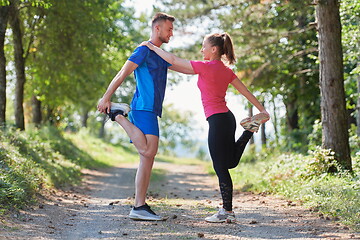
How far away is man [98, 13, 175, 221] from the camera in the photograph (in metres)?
5.90

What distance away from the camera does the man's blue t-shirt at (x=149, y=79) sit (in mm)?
5914

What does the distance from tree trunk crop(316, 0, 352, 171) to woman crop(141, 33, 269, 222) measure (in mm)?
4008

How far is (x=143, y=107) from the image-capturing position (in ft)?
19.4

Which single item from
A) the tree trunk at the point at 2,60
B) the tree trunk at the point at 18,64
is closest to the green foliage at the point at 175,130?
the tree trunk at the point at 18,64

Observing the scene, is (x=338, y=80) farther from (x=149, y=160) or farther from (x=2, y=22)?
(x=2, y=22)

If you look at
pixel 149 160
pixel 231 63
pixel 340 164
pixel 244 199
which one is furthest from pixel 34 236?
pixel 340 164

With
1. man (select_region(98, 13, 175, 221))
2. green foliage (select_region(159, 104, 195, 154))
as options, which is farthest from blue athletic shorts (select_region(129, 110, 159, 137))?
green foliage (select_region(159, 104, 195, 154))

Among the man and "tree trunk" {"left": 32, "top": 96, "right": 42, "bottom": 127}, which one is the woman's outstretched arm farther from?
"tree trunk" {"left": 32, "top": 96, "right": 42, "bottom": 127}

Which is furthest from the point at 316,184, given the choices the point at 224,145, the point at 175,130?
the point at 175,130

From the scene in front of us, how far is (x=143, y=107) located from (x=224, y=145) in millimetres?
1099

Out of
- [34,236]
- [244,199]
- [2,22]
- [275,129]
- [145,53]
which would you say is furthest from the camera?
[275,129]

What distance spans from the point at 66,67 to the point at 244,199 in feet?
34.6

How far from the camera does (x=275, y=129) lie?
80.1 ft

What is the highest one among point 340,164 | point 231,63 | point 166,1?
point 166,1
